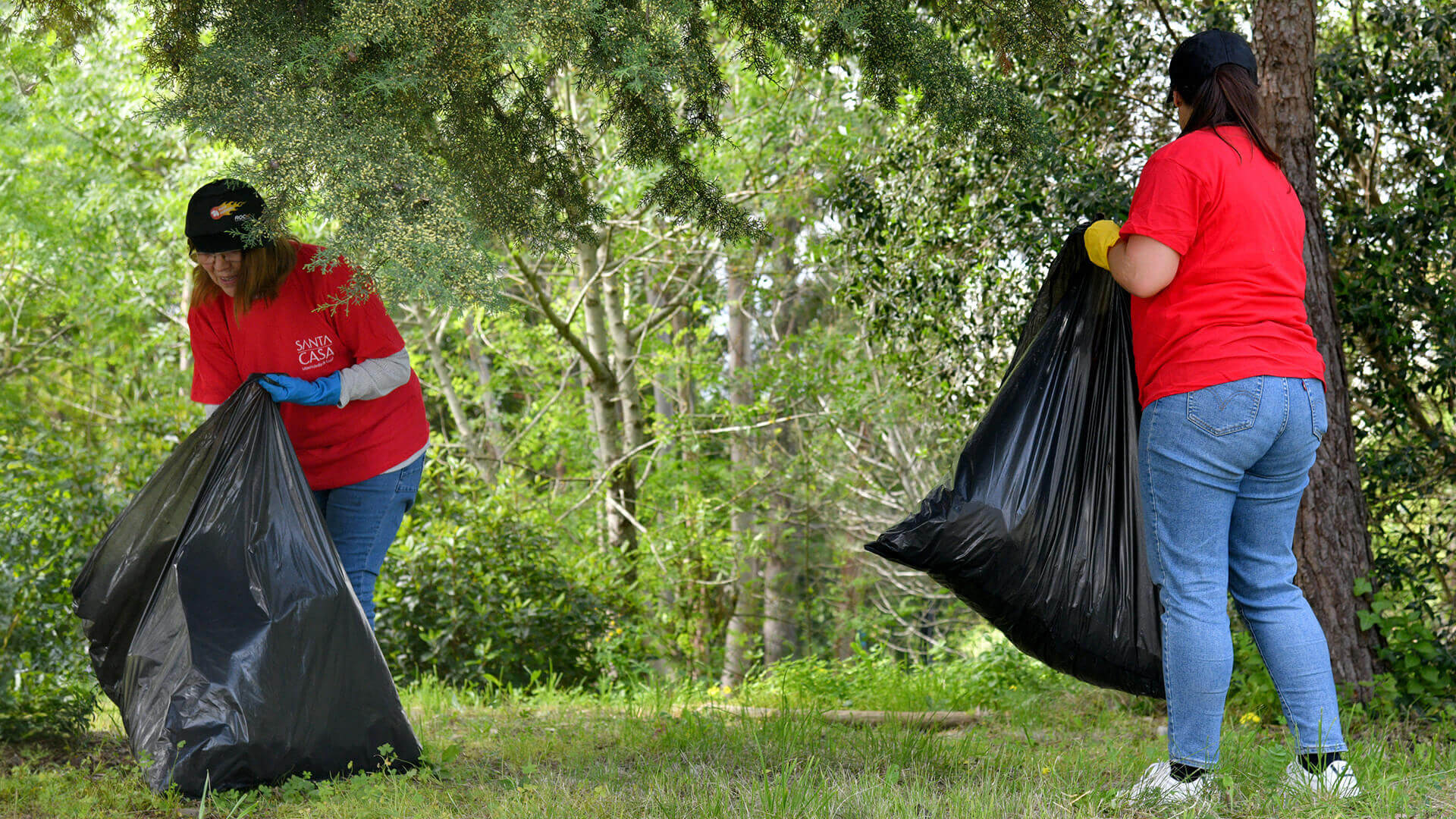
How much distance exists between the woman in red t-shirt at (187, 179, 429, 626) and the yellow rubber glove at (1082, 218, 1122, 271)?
177cm

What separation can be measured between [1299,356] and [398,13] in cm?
188

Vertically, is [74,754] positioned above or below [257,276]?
below

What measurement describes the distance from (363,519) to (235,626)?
0.52 m

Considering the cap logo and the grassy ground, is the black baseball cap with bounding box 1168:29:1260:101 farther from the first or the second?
the cap logo

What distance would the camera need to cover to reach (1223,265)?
204 cm

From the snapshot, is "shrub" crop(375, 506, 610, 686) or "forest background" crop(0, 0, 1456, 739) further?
"shrub" crop(375, 506, 610, 686)

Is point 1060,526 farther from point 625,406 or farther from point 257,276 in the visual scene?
point 625,406

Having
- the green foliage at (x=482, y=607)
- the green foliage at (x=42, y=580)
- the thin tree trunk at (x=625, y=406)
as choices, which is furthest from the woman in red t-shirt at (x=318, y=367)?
the thin tree trunk at (x=625, y=406)

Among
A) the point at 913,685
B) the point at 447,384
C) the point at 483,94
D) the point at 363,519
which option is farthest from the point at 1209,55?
the point at 447,384

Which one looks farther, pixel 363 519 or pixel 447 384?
pixel 447 384

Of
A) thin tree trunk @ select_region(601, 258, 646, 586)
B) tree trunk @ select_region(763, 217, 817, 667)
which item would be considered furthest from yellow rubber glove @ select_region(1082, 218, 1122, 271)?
tree trunk @ select_region(763, 217, 817, 667)

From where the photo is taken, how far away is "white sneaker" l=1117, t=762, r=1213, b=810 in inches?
79.2

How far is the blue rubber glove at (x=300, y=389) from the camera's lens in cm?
258

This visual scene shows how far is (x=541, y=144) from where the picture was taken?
2791 millimetres
